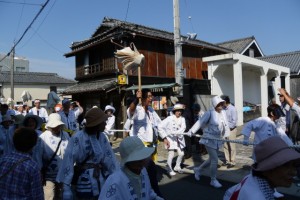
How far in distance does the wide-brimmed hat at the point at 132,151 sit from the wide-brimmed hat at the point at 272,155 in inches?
38.1

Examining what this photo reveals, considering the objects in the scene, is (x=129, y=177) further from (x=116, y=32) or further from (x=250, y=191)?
(x=116, y=32)

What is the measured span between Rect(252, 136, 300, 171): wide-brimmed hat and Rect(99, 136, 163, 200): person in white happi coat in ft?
3.22

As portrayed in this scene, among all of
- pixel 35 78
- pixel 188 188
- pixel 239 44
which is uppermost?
pixel 239 44

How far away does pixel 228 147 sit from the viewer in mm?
8164

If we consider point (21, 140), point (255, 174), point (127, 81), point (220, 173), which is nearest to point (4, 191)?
point (21, 140)

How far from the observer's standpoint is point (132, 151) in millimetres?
2506

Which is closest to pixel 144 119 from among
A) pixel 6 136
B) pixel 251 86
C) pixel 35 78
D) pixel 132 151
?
pixel 6 136

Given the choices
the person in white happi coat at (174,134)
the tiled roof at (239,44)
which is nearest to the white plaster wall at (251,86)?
the tiled roof at (239,44)

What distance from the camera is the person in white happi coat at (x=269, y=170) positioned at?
1732 mm

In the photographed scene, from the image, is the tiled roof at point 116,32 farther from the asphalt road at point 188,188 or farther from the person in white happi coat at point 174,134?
the asphalt road at point 188,188

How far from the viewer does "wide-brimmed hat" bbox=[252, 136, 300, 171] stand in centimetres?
173

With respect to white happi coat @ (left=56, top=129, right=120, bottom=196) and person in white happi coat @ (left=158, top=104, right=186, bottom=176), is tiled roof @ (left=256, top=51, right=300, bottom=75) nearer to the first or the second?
person in white happi coat @ (left=158, top=104, right=186, bottom=176)

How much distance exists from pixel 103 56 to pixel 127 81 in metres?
3.42

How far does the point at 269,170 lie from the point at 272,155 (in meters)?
0.09
